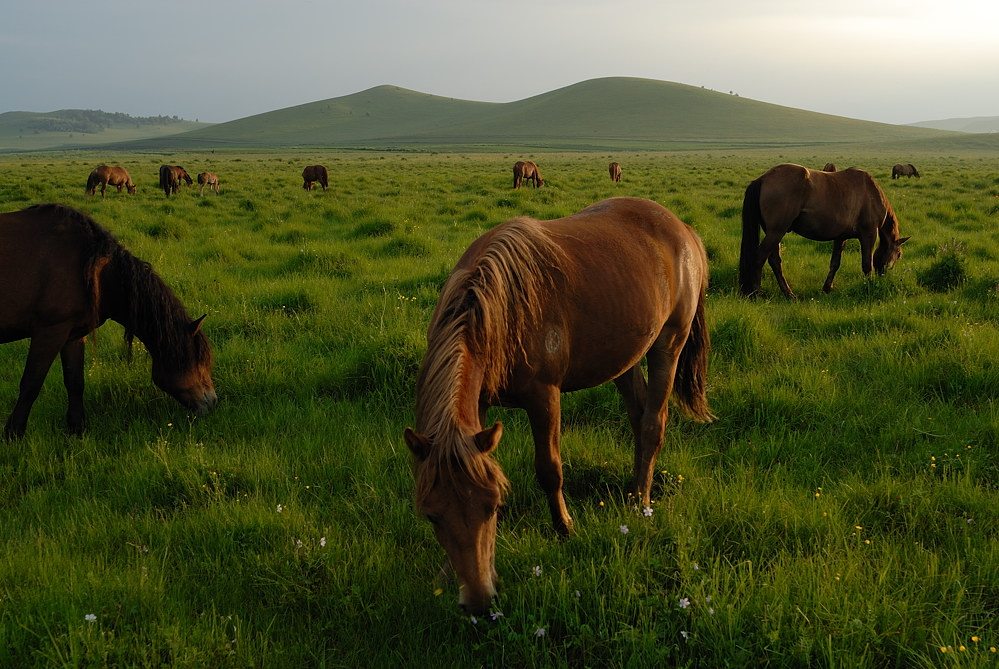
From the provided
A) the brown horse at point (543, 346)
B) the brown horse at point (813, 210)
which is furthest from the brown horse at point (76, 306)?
the brown horse at point (813, 210)

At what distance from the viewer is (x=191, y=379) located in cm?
475

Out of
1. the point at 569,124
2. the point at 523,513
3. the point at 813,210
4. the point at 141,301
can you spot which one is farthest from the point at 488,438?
the point at 569,124

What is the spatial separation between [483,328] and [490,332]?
0.04 m

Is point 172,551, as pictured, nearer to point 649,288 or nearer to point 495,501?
point 495,501

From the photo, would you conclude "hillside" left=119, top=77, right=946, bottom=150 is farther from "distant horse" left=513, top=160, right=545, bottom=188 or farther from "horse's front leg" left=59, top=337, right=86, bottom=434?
"horse's front leg" left=59, top=337, right=86, bottom=434

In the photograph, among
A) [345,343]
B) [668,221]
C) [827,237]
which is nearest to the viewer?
[668,221]

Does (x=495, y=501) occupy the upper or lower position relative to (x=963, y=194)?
lower

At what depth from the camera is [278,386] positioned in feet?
17.0

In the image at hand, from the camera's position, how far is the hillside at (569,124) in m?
123

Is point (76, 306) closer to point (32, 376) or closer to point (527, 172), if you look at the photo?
point (32, 376)

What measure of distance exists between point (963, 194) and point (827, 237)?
13.4 m

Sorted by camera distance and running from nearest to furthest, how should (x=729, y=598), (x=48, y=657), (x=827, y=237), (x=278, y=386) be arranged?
(x=48, y=657), (x=729, y=598), (x=278, y=386), (x=827, y=237)

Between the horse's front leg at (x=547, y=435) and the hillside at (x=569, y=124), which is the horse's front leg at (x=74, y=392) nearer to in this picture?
the horse's front leg at (x=547, y=435)

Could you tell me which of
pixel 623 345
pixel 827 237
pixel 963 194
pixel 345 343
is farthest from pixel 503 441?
pixel 963 194
